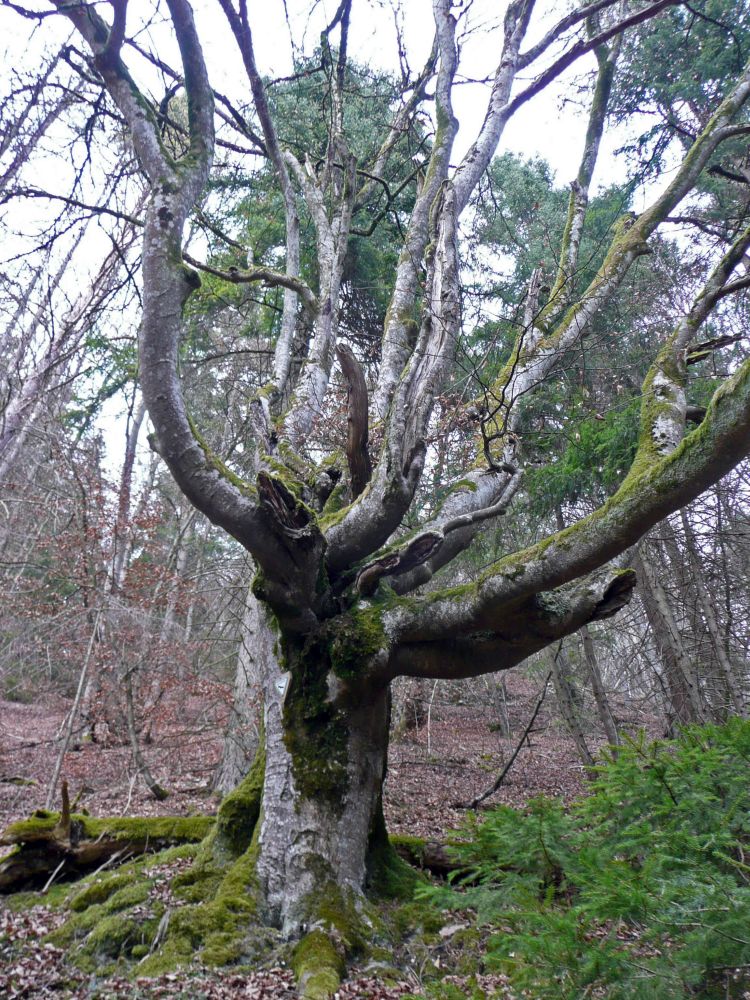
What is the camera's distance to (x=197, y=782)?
355 inches

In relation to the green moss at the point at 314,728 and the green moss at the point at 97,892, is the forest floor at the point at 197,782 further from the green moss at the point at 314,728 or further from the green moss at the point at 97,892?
the green moss at the point at 314,728

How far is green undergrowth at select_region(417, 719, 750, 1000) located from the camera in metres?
2.17

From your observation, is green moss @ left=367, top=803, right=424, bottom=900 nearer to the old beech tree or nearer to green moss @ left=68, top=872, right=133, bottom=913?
the old beech tree

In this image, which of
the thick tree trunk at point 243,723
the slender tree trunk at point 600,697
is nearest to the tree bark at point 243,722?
the thick tree trunk at point 243,723

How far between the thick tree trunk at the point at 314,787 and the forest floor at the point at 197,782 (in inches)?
20.6

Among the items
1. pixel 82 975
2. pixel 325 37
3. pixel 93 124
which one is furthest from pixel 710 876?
pixel 325 37

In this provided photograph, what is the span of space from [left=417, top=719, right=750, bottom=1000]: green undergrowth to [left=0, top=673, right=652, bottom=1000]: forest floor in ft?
1.27

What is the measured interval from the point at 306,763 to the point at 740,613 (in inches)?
278

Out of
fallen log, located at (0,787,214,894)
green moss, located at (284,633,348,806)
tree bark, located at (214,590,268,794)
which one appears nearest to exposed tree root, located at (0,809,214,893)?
fallen log, located at (0,787,214,894)

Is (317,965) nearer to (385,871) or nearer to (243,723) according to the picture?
(385,871)

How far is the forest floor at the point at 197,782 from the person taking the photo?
328cm

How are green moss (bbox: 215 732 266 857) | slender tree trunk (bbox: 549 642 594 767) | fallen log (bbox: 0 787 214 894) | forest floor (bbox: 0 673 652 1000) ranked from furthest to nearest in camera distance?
1. slender tree trunk (bbox: 549 642 594 767)
2. fallen log (bbox: 0 787 214 894)
3. green moss (bbox: 215 732 266 857)
4. forest floor (bbox: 0 673 652 1000)

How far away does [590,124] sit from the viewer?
25.0 ft

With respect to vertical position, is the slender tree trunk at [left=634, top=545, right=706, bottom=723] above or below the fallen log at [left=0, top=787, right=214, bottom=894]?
above
